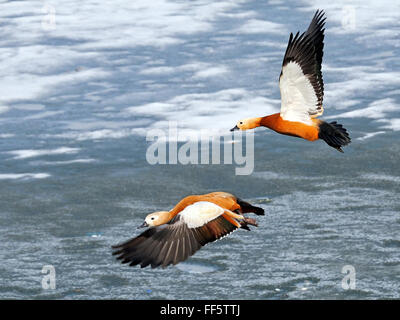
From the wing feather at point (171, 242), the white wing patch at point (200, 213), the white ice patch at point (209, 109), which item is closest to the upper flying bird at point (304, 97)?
the white wing patch at point (200, 213)

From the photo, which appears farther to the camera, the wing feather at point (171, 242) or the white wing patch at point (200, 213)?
the white wing patch at point (200, 213)

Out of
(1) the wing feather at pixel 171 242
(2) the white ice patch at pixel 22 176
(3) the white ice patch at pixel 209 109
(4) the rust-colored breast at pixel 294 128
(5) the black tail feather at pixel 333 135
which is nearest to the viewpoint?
(1) the wing feather at pixel 171 242

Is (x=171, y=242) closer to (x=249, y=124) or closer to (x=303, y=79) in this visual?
(x=249, y=124)

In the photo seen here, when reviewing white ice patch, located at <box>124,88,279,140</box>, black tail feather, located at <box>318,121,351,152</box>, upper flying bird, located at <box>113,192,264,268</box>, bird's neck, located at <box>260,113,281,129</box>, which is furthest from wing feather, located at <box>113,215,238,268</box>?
white ice patch, located at <box>124,88,279,140</box>

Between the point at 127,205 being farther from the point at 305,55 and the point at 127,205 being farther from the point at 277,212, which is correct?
the point at 305,55

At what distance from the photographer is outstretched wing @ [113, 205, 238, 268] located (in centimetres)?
652

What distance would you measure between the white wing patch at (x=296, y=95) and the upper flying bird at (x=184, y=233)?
2.38 ft

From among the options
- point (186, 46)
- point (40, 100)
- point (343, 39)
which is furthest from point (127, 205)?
point (343, 39)

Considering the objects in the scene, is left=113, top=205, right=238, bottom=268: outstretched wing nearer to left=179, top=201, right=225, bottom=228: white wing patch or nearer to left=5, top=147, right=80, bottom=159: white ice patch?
left=179, top=201, right=225, bottom=228: white wing patch

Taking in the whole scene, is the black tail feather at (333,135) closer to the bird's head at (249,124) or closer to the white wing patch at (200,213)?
the bird's head at (249,124)

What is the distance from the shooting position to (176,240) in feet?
21.7

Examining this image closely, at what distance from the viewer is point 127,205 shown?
47.6 feet

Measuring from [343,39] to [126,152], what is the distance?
9.28 meters

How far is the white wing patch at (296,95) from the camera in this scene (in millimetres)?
6977
